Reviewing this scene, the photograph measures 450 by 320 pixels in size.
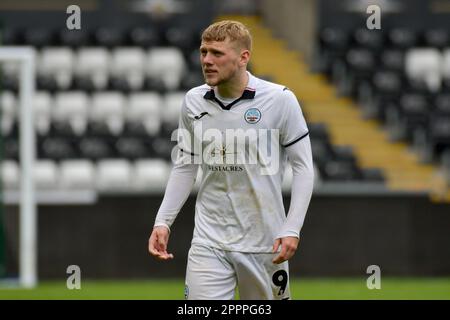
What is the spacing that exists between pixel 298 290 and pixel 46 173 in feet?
14.0

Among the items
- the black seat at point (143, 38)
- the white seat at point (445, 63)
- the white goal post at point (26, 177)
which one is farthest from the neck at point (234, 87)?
the white seat at point (445, 63)

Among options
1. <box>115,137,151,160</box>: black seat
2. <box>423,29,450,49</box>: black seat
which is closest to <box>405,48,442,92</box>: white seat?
<box>423,29,450,49</box>: black seat

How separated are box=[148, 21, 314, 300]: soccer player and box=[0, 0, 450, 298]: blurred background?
513 centimetres

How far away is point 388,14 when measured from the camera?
68.1 feet

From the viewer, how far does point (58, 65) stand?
1809 cm

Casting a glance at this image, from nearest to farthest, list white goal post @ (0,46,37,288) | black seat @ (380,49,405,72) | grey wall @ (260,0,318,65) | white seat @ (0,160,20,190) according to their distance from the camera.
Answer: white goal post @ (0,46,37,288)
white seat @ (0,160,20,190)
black seat @ (380,49,405,72)
grey wall @ (260,0,318,65)

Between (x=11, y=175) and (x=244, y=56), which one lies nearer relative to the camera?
(x=244, y=56)

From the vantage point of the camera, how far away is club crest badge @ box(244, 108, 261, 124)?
6461 millimetres

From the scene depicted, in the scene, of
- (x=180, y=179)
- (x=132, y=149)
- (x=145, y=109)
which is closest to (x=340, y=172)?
(x=132, y=149)

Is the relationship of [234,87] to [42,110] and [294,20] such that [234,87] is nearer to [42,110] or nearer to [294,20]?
[42,110]

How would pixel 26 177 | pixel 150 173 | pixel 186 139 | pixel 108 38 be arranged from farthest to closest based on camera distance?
1. pixel 108 38
2. pixel 150 173
3. pixel 26 177
4. pixel 186 139

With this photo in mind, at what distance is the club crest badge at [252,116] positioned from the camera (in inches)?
254

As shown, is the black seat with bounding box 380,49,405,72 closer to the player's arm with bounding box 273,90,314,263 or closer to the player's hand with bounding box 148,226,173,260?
the player's arm with bounding box 273,90,314,263

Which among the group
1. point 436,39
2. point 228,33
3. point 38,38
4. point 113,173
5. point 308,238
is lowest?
point 308,238
